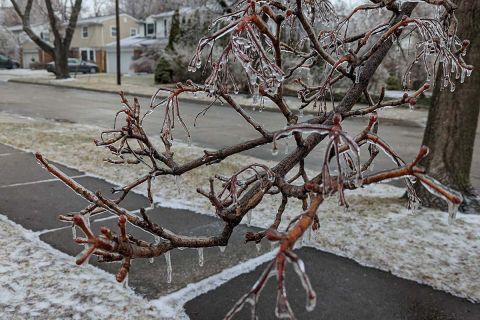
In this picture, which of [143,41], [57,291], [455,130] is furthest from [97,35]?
[57,291]

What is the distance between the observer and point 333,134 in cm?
104

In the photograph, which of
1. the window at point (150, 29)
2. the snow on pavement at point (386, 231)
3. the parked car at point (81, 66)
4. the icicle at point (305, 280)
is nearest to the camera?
the icicle at point (305, 280)

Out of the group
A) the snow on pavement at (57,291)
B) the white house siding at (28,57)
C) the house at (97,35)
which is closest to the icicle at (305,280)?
the snow on pavement at (57,291)

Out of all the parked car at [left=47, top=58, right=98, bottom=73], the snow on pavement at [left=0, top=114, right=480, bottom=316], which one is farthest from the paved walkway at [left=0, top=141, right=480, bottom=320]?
the parked car at [left=47, top=58, right=98, bottom=73]

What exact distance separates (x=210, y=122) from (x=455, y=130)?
393 inches

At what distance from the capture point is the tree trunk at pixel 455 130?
5.78 meters

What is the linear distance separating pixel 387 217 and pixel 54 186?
5.00 meters

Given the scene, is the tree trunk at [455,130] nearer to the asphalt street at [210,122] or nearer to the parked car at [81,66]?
the asphalt street at [210,122]

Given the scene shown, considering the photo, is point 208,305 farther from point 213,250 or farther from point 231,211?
point 231,211

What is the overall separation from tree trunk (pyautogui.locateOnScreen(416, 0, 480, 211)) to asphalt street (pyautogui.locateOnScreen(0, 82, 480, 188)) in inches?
101

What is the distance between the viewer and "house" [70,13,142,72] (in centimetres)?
5172

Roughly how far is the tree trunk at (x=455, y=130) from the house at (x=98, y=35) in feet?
158

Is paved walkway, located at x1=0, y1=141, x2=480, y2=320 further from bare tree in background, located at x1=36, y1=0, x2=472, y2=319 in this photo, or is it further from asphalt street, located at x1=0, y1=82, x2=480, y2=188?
asphalt street, located at x1=0, y1=82, x2=480, y2=188

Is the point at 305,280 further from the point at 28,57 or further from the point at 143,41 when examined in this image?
the point at 28,57
